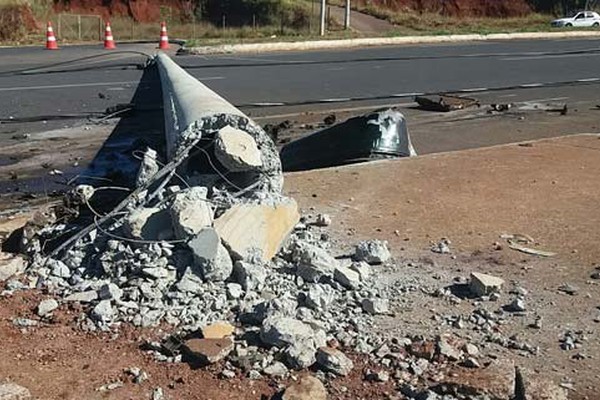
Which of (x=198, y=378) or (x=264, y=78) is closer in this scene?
(x=198, y=378)

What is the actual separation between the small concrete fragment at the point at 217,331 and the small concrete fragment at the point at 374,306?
771 mm

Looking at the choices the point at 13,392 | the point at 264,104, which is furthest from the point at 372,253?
the point at 264,104

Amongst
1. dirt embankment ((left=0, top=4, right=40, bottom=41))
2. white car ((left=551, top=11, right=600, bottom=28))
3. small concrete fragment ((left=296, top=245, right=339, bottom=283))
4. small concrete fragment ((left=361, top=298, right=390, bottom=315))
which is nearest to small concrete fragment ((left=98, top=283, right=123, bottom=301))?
small concrete fragment ((left=296, top=245, right=339, bottom=283))

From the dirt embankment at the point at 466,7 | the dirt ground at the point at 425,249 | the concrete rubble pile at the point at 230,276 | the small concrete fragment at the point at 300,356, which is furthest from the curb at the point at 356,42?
the dirt embankment at the point at 466,7

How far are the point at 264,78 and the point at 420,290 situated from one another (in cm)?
1170

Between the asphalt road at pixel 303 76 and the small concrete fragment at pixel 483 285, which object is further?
the asphalt road at pixel 303 76

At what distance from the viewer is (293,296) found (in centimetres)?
438

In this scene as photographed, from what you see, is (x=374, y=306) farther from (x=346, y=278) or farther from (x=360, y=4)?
(x=360, y=4)

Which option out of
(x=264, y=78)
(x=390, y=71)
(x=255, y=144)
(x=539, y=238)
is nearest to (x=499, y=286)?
(x=539, y=238)

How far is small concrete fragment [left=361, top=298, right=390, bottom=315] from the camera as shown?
168 inches

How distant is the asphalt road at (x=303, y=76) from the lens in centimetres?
1258

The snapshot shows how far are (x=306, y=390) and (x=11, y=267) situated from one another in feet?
7.40

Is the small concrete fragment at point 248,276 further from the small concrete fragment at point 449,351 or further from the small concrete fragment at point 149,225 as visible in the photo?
the small concrete fragment at point 449,351

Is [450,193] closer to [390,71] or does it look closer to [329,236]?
[329,236]
